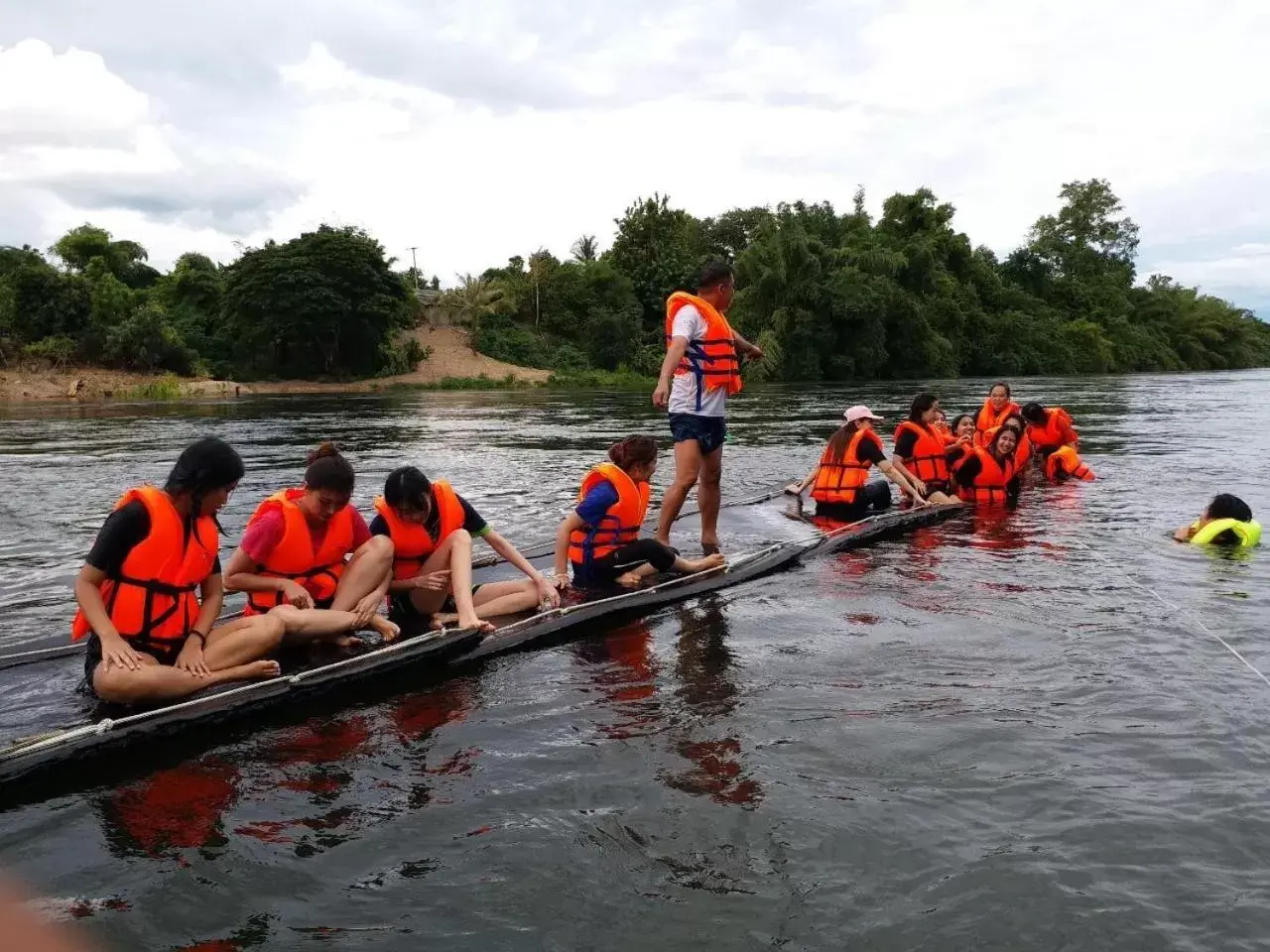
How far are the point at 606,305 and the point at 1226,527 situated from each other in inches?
2161

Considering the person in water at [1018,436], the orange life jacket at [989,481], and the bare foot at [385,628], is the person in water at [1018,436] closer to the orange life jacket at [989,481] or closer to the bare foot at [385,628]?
the orange life jacket at [989,481]

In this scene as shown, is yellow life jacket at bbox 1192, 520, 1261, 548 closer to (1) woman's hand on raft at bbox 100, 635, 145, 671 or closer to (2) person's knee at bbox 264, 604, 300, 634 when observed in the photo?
(2) person's knee at bbox 264, 604, 300, 634

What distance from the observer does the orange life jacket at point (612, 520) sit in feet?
23.4

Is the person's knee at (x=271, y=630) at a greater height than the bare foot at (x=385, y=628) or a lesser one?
greater

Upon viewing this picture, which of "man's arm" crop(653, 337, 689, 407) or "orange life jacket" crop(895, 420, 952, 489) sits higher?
"man's arm" crop(653, 337, 689, 407)

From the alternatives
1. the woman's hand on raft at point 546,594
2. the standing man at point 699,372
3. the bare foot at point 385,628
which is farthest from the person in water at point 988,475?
the bare foot at point 385,628

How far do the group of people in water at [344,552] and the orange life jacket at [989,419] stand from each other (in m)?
3.99

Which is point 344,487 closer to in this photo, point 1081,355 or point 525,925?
point 525,925

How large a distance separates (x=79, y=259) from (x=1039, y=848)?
65.5 metres

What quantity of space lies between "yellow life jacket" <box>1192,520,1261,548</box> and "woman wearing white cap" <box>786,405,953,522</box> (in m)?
2.73

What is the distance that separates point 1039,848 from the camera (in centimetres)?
376

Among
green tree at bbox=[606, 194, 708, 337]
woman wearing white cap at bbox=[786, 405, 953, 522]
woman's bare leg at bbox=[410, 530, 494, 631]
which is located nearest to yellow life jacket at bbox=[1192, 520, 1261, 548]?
woman wearing white cap at bbox=[786, 405, 953, 522]

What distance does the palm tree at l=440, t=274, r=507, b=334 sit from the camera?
202ft

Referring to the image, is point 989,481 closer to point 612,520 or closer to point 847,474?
point 847,474
